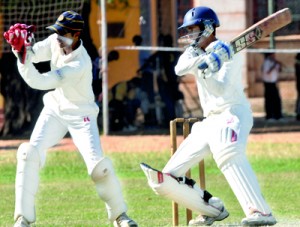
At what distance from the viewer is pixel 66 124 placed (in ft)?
35.4

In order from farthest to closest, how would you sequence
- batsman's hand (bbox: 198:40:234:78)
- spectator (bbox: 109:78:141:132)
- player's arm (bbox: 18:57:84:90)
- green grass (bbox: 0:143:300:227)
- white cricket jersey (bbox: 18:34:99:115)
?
spectator (bbox: 109:78:141:132) → green grass (bbox: 0:143:300:227) → white cricket jersey (bbox: 18:34:99:115) → player's arm (bbox: 18:57:84:90) → batsman's hand (bbox: 198:40:234:78)

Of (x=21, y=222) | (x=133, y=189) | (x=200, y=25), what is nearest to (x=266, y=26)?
(x=200, y=25)

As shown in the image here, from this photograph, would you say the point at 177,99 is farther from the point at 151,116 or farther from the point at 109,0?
the point at 109,0

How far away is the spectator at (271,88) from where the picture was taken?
2495cm

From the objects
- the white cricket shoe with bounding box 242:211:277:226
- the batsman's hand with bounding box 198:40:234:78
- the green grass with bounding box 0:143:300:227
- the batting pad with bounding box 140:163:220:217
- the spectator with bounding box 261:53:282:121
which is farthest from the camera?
the spectator with bounding box 261:53:282:121

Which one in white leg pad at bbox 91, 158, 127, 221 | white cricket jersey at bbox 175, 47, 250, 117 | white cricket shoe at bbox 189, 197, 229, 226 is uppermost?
white cricket jersey at bbox 175, 47, 250, 117

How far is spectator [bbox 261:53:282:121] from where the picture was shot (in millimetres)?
24953

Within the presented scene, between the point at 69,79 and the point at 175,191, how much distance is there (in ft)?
4.06

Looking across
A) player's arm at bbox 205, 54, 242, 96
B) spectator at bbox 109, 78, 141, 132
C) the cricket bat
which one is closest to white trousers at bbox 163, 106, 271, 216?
player's arm at bbox 205, 54, 242, 96

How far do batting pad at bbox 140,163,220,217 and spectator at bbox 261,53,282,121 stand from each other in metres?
14.3

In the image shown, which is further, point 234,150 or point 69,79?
point 69,79

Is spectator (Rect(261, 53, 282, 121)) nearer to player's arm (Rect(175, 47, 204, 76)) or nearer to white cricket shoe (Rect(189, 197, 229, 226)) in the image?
white cricket shoe (Rect(189, 197, 229, 226))

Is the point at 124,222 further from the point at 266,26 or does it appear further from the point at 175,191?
the point at 266,26

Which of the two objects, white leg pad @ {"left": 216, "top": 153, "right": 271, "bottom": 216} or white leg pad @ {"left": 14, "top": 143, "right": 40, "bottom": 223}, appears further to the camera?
white leg pad @ {"left": 14, "top": 143, "right": 40, "bottom": 223}
